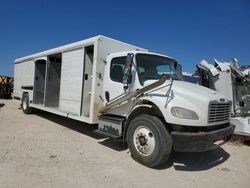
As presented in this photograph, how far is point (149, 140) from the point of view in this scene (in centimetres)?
482

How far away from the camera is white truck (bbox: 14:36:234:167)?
14.5ft

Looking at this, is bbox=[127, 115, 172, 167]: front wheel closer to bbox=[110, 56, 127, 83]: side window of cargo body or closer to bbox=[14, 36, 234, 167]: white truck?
bbox=[14, 36, 234, 167]: white truck

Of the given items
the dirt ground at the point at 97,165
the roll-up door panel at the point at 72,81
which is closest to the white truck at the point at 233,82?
the dirt ground at the point at 97,165

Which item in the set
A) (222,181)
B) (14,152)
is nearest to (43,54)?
(14,152)

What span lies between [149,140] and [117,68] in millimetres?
2122

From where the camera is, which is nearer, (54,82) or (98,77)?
(98,77)

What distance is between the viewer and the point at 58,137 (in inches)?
273

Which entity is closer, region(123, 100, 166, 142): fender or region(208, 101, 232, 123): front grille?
region(208, 101, 232, 123): front grille

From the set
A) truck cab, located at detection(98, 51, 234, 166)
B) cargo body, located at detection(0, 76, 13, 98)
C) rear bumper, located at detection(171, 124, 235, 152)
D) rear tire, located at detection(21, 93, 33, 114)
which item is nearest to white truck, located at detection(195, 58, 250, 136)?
truck cab, located at detection(98, 51, 234, 166)

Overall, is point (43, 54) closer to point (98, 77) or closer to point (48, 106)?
point (48, 106)

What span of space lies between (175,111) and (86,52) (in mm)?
3477

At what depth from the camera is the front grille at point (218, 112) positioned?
4516 millimetres

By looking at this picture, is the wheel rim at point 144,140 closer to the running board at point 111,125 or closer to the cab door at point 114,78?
the running board at point 111,125

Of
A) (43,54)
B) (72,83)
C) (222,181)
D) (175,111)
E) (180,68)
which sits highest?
(43,54)
